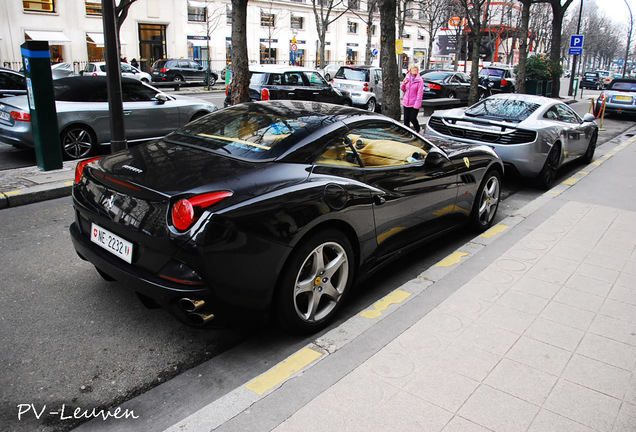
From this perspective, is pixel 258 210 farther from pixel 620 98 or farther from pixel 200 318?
pixel 620 98

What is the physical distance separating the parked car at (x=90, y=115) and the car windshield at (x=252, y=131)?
18.3ft

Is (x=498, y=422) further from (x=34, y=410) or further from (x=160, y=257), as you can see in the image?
(x=34, y=410)

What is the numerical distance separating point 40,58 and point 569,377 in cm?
748

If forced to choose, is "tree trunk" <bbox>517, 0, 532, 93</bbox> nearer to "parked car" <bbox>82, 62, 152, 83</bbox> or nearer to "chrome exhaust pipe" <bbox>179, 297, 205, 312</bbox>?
"parked car" <bbox>82, 62, 152, 83</bbox>

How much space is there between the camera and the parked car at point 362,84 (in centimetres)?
1839

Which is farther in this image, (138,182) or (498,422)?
(138,182)

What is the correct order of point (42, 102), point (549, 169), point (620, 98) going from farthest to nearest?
1. point (620, 98)
2. point (549, 169)
3. point (42, 102)

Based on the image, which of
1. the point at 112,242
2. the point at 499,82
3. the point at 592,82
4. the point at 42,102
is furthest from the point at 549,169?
the point at 592,82

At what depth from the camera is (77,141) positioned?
9031 millimetres

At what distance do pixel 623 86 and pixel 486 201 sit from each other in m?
19.0

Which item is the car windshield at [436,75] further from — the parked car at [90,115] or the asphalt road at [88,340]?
the asphalt road at [88,340]

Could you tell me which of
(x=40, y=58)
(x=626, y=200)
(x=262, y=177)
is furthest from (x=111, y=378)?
(x=626, y=200)

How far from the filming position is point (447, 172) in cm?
493

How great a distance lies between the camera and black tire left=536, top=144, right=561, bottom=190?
8049 mm
